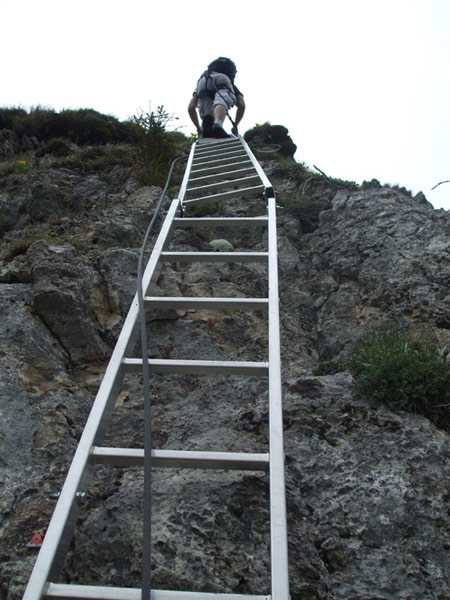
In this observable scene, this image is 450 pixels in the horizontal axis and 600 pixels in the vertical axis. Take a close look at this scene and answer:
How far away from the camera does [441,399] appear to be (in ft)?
8.93

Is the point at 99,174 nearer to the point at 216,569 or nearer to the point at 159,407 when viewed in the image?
the point at 159,407

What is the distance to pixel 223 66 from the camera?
7668 millimetres

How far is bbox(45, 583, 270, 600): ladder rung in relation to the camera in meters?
1.55

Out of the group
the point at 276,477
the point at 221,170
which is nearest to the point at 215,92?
the point at 221,170

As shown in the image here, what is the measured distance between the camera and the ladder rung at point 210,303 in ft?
9.14

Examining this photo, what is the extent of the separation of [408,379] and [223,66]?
252 inches

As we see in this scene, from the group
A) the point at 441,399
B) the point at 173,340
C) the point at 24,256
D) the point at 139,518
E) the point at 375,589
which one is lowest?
the point at 375,589

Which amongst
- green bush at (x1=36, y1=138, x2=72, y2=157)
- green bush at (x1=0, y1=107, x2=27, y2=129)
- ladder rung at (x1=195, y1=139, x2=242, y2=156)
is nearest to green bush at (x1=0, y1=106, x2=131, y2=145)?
green bush at (x1=0, y1=107, x2=27, y2=129)

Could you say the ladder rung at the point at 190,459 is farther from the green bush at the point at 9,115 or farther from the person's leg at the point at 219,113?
the green bush at the point at 9,115

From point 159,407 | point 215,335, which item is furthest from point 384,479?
point 215,335

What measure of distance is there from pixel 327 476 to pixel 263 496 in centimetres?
35

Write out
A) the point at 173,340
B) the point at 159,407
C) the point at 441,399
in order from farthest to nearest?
the point at 173,340
the point at 159,407
the point at 441,399

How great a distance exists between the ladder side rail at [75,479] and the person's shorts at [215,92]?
532cm

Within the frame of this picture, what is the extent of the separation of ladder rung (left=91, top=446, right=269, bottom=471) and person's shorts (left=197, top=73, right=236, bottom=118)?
20.0 feet
